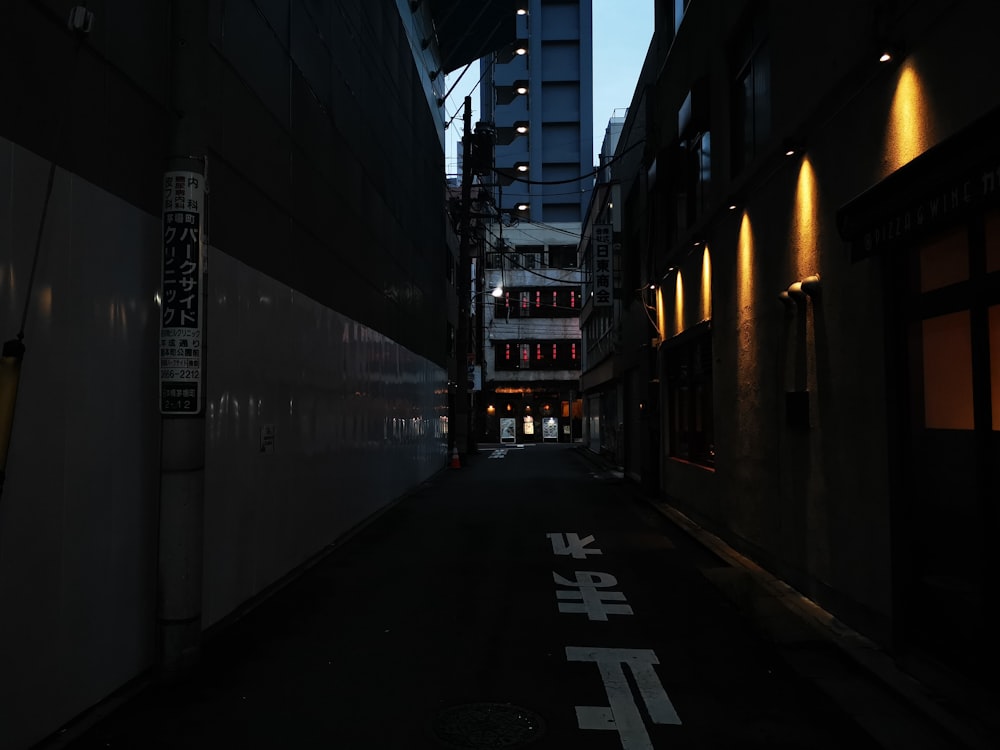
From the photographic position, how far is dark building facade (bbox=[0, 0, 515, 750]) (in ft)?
15.1

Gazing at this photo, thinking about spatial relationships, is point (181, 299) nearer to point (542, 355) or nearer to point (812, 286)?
point (812, 286)

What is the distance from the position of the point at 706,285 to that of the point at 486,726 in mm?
9899

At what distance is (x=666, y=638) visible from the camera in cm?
691

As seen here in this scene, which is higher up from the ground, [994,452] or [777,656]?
[994,452]

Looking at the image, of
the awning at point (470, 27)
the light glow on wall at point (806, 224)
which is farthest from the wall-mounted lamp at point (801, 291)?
the awning at point (470, 27)

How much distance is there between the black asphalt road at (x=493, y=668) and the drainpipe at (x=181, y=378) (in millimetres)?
526

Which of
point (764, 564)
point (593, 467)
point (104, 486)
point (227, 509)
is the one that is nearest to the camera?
point (104, 486)

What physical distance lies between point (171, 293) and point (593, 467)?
2565 centimetres

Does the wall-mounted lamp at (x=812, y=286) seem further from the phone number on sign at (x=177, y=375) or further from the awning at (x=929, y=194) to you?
the phone number on sign at (x=177, y=375)

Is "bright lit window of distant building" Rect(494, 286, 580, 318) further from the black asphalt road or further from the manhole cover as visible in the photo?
the manhole cover

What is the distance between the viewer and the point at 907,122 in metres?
5.87

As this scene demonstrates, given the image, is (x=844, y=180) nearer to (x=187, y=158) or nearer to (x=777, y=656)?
(x=777, y=656)

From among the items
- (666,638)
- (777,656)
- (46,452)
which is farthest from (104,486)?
(777,656)

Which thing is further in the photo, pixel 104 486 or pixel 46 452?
pixel 104 486
